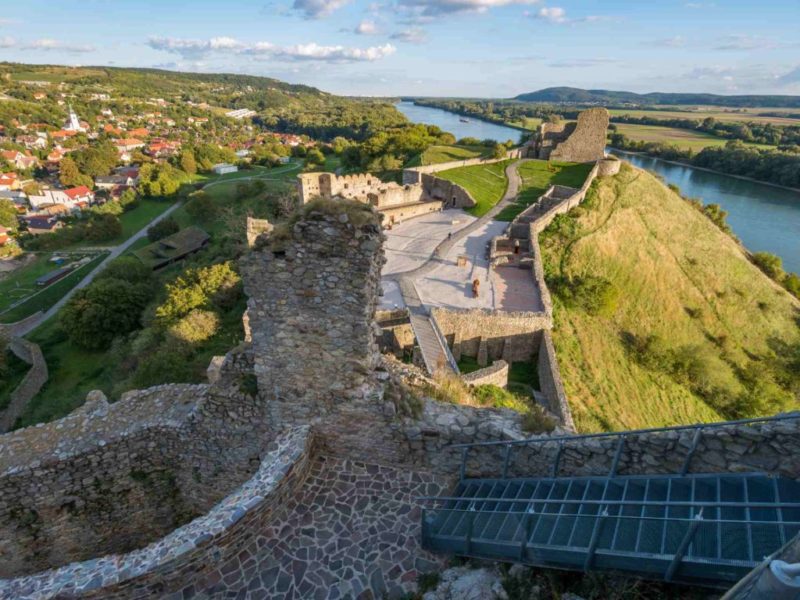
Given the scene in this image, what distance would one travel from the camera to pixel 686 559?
149 inches

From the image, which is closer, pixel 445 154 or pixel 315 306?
pixel 315 306

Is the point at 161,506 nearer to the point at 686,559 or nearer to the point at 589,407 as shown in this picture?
the point at 686,559

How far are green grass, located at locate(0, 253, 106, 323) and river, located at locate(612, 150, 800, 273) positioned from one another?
70.4 metres

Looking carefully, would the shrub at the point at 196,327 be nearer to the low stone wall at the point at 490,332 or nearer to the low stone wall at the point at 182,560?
the low stone wall at the point at 490,332

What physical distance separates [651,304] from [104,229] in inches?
2271

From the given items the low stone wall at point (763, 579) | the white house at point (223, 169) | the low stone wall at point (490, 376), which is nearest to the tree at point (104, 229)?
the white house at point (223, 169)

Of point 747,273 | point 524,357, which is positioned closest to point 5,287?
point 524,357

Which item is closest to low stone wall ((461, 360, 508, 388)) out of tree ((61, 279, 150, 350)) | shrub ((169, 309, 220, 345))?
shrub ((169, 309, 220, 345))

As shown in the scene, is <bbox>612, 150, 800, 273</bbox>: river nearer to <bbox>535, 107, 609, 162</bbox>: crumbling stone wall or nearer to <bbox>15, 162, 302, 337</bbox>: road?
<bbox>535, 107, 609, 162</bbox>: crumbling stone wall

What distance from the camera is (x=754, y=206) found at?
62.1 meters

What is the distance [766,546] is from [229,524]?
5.65 metres

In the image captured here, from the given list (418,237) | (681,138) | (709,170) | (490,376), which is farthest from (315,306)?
(681,138)

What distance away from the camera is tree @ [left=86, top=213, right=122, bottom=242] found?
5153cm

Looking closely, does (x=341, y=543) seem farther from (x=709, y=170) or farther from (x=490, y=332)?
(x=709, y=170)
